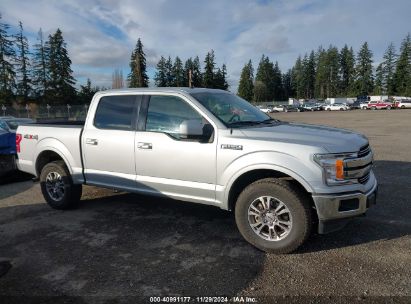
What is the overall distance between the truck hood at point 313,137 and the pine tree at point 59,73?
71816 mm

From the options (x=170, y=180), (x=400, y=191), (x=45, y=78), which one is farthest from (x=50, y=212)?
(x=45, y=78)

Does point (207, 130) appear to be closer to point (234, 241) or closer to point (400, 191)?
point (234, 241)

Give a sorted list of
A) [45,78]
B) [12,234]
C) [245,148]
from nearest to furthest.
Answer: [245,148], [12,234], [45,78]

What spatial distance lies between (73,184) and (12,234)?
4.01 feet

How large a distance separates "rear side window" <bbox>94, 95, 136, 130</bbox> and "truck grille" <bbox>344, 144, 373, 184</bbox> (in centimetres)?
296

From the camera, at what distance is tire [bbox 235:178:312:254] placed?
402cm

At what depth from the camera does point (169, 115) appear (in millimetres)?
4953

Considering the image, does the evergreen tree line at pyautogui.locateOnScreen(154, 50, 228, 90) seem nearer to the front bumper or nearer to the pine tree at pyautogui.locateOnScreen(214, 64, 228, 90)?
the pine tree at pyautogui.locateOnScreen(214, 64, 228, 90)

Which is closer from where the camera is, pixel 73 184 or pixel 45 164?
pixel 73 184

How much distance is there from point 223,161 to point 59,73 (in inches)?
2908

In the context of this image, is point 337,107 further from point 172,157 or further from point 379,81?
point 172,157

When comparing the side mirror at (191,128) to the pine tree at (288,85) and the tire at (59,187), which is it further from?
the pine tree at (288,85)

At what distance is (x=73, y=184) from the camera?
5.96m


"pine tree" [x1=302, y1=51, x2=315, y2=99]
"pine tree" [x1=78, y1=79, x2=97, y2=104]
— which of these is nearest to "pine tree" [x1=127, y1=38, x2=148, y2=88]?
"pine tree" [x1=78, y1=79, x2=97, y2=104]
